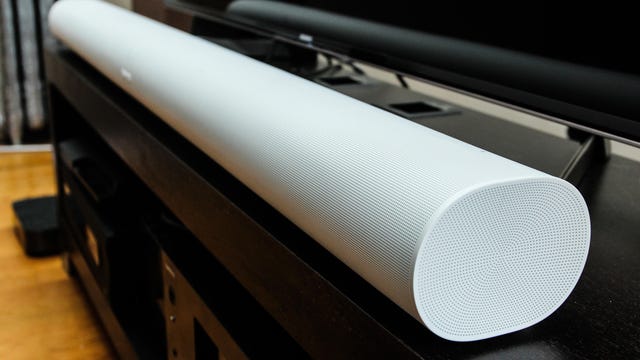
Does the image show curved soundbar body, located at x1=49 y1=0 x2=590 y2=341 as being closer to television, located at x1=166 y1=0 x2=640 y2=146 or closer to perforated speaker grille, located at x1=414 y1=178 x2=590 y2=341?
perforated speaker grille, located at x1=414 y1=178 x2=590 y2=341

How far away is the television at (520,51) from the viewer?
501mm

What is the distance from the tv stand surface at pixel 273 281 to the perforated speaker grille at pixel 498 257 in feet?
0.07

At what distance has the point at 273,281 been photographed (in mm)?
547

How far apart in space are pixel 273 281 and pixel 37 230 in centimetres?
125

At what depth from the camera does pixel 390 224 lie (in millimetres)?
373

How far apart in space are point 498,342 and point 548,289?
1.9 inches

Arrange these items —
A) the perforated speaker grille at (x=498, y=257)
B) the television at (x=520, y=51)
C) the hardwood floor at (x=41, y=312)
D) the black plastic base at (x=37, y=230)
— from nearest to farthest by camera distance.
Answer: the perforated speaker grille at (x=498, y=257)
the television at (x=520, y=51)
the hardwood floor at (x=41, y=312)
the black plastic base at (x=37, y=230)

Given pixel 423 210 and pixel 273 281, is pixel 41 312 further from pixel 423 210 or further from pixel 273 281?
pixel 423 210

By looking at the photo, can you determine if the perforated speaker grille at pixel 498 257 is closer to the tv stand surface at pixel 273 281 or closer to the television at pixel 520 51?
the tv stand surface at pixel 273 281

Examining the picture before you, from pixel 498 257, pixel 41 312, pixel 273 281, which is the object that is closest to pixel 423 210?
pixel 498 257

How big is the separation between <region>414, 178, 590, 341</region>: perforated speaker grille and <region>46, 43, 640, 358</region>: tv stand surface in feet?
0.07

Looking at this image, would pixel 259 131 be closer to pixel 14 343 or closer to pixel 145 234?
pixel 145 234

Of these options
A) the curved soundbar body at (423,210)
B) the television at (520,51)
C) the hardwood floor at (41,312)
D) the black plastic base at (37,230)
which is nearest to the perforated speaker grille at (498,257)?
the curved soundbar body at (423,210)

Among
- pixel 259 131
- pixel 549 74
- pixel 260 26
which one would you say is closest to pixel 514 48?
pixel 549 74
